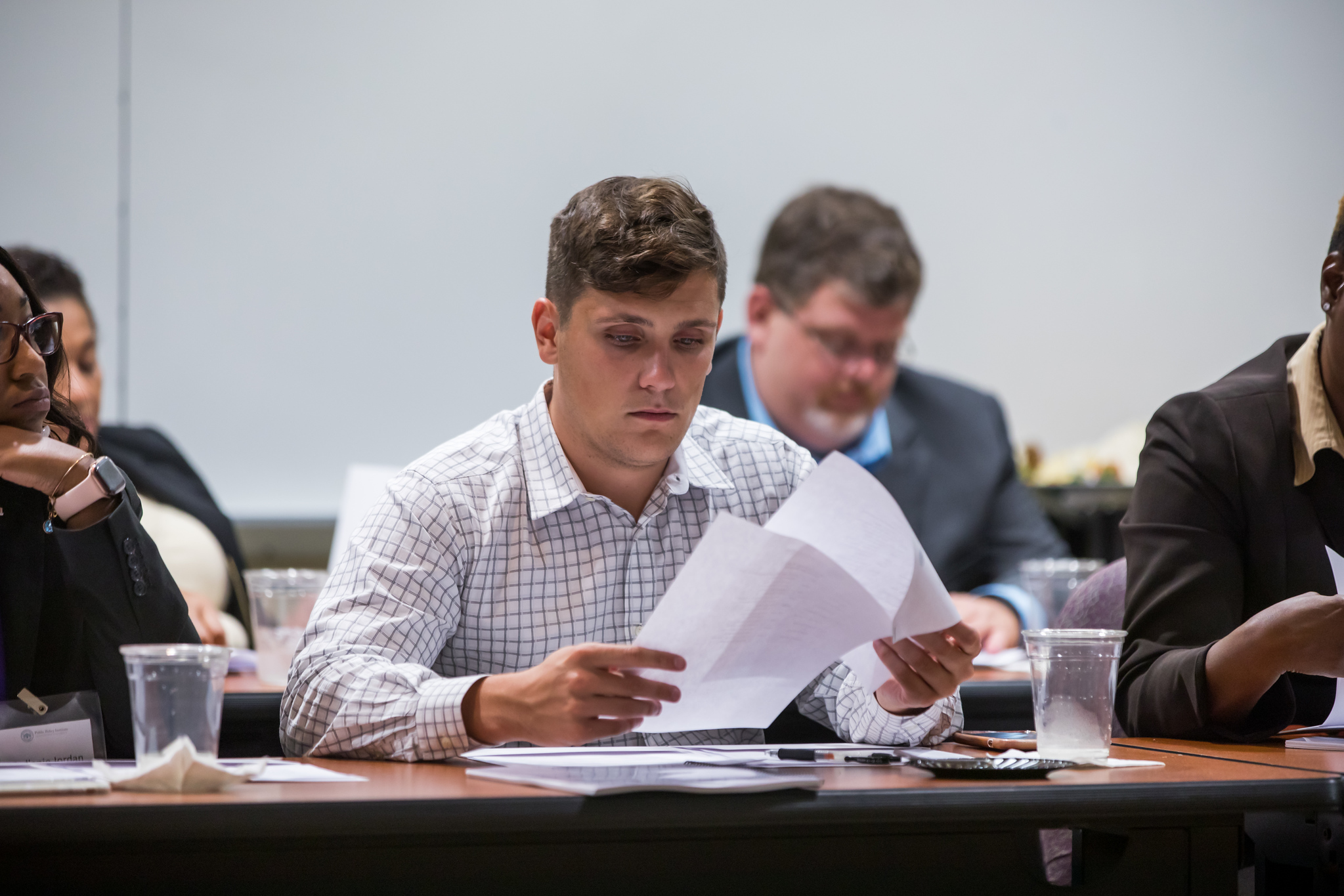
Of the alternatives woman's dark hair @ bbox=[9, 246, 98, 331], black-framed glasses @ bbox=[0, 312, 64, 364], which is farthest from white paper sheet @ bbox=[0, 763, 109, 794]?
woman's dark hair @ bbox=[9, 246, 98, 331]

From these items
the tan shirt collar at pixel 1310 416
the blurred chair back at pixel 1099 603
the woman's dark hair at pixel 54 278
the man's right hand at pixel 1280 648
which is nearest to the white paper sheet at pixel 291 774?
the man's right hand at pixel 1280 648

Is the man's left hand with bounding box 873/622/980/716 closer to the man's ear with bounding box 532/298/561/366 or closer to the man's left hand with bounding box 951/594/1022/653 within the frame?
the man's ear with bounding box 532/298/561/366

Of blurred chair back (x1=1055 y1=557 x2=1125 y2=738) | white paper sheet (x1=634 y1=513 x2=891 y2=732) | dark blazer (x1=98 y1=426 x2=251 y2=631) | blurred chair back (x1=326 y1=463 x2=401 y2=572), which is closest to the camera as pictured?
white paper sheet (x1=634 y1=513 x2=891 y2=732)

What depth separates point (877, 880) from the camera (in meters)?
1.00

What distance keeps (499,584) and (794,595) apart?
526 millimetres

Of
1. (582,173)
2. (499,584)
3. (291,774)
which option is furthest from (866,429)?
(291,774)

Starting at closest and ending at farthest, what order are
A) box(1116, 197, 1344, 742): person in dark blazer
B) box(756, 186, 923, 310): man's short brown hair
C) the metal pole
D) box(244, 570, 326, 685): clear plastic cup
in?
box(1116, 197, 1344, 742): person in dark blazer
box(244, 570, 326, 685): clear plastic cup
box(756, 186, 923, 310): man's short brown hair
the metal pole

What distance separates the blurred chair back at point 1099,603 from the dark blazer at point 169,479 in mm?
1679

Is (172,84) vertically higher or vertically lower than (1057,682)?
higher

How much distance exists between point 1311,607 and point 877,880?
0.55 metres

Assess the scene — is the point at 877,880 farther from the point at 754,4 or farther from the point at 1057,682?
the point at 754,4

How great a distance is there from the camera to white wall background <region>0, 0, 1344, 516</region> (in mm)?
3664

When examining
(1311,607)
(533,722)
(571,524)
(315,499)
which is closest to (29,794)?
(533,722)

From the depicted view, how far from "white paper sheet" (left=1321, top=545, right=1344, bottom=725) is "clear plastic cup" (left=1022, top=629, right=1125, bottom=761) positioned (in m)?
0.34
